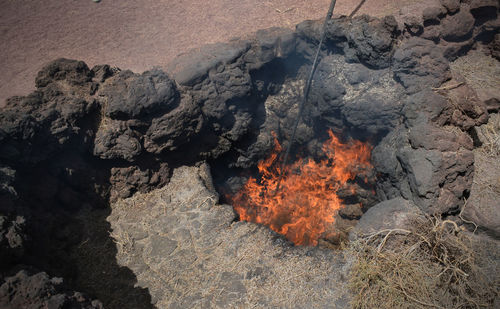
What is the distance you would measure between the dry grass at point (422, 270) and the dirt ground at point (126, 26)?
4.70 m

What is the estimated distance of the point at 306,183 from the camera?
688 centimetres

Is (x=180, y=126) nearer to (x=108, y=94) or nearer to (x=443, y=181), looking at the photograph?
(x=108, y=94)

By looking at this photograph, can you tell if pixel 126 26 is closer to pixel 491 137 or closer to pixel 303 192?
pixel 303 192

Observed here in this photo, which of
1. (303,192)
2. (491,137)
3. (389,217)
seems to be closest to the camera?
(389,217)

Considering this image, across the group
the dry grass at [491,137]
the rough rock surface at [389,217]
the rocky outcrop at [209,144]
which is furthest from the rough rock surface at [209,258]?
the dry grass at [491,137]

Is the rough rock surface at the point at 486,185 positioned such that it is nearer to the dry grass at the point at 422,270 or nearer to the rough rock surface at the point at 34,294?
the dry grass at the point at 422,270

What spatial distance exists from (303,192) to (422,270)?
3.42 metres

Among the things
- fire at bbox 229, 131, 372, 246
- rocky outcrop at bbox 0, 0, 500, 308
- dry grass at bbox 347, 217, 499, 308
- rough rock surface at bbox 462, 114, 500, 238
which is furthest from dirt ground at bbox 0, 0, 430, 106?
dry grass at bbox 347, 217, 499, 308

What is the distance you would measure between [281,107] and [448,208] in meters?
3.87

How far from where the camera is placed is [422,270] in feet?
11.6

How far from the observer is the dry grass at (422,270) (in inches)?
132

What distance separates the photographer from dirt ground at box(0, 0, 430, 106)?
6734mm

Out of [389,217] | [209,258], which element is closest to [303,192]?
[389,217]

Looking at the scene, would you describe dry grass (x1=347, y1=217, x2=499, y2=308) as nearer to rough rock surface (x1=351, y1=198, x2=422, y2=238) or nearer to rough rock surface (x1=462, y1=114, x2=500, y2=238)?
rough rock surface (x1=351, y1=198, x2=422, y2=238)
